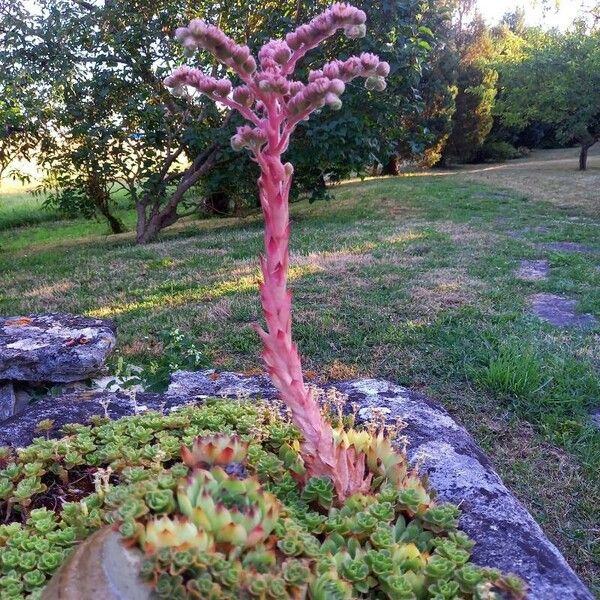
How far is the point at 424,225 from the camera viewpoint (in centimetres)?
938

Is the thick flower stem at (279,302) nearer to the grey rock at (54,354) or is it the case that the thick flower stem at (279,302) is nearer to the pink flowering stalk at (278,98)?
the pink flowering stalk at (278,98)

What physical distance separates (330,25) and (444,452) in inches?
47.8

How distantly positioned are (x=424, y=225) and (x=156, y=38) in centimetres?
496

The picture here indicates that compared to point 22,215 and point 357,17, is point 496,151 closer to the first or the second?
point 22,215

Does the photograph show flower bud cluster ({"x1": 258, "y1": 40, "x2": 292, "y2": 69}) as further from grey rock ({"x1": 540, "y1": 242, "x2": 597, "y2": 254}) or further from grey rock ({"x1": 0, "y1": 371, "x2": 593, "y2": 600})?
grey rock ({"x1": 540, "y1": 242, "x2": 597, "y2": 254})

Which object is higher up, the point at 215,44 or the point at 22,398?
the point at 215,44

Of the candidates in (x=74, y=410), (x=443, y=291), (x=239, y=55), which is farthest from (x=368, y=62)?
(x=443, y=291)

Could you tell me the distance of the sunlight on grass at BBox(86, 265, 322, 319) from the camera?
5082 millimetres

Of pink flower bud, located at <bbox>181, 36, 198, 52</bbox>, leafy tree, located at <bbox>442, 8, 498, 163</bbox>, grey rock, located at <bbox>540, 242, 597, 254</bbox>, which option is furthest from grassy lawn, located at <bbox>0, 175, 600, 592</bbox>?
leafy tree, located at <bbox>442, 8, 498, 163</bbox>

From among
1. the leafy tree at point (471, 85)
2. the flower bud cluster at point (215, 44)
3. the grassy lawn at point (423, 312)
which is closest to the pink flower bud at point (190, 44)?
the flower bud cluster at point (215, 44)

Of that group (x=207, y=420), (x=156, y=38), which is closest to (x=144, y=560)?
(x=207, y=420)

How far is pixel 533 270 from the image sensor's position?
6.18 m

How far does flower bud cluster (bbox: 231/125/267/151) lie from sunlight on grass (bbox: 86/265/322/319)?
3758 mm

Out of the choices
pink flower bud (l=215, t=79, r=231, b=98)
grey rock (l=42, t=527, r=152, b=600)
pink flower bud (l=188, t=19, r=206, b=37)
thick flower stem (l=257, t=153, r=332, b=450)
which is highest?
pink flower bud (l=188, t=19, r=206, b=37)
